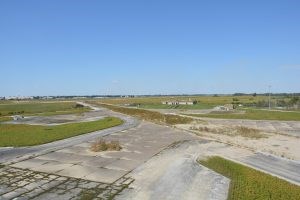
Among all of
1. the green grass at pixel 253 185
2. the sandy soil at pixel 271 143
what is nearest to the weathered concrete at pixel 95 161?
the green grass at pixel 253 185

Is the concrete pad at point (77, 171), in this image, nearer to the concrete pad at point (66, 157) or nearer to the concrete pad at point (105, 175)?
the concrete pad at point (105, 175)

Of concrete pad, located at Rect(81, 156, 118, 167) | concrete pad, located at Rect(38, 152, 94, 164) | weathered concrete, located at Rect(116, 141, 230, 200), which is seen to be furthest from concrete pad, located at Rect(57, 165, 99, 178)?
weathered concrete, located at Rect(116, 141, 230, 200)

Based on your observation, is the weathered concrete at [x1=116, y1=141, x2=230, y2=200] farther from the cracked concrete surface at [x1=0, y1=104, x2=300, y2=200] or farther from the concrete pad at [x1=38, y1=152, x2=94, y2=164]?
the concrete pad at [x1=38, y1=152, x2=94, y2=164]

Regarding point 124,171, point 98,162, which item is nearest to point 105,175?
point 124,171

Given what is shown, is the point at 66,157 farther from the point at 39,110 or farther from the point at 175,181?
the point at 39,110

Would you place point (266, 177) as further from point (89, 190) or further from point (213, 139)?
point (213, 139)

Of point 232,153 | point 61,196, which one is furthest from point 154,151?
point 61,196
